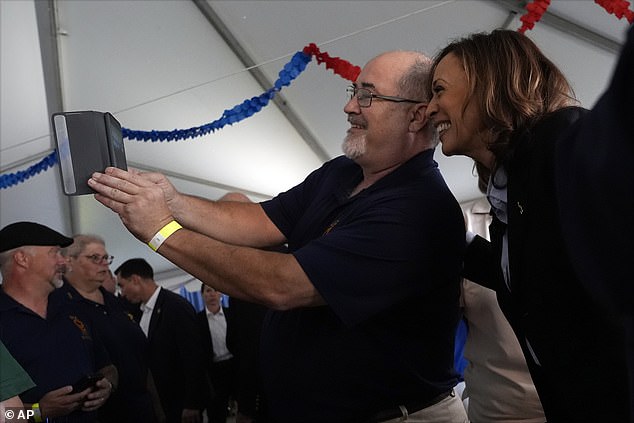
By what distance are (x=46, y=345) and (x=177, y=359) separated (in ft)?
6.67

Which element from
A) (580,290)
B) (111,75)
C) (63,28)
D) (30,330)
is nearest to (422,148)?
(580,290)

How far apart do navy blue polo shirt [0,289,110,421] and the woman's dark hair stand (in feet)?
6.99

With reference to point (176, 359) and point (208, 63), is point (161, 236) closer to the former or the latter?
point (176, 359)

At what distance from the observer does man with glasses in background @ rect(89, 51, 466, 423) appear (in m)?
1.53

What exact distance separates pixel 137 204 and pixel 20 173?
532cm

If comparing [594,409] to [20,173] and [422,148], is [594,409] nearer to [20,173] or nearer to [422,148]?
[422,148]

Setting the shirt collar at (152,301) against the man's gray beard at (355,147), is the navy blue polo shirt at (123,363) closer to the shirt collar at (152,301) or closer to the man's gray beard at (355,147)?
the shirt collar at (152,301)

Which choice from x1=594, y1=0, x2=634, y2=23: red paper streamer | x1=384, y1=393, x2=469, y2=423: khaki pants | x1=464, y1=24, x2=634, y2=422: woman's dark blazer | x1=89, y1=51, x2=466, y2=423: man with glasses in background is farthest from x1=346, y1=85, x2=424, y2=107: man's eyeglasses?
x1=594, y1=0, x2=634, y2=23: red paper streamer

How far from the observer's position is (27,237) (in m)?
3.22

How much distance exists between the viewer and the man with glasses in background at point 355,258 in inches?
60.1

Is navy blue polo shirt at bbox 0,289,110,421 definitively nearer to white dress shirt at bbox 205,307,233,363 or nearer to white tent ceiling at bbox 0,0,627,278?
white tent ceiling at bbox 0,0,627,278

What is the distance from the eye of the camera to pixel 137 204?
1526 mm

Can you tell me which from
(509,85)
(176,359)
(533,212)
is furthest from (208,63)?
(533,212)

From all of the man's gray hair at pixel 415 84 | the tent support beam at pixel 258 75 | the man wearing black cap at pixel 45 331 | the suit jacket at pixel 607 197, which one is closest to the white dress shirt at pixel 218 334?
the tent support beam at pixel 258 75
